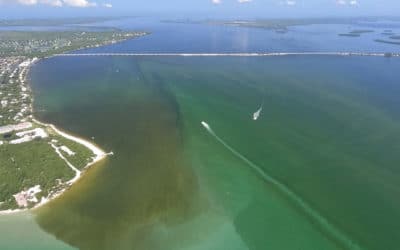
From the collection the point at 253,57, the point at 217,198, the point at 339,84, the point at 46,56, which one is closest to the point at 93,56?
the point at 46,56

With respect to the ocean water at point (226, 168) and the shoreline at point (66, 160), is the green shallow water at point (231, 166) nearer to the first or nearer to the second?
the ocean water at point (226, 168)

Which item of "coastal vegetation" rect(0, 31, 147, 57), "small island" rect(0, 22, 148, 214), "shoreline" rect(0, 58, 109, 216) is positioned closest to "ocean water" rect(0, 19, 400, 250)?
"shoreline" rect(0, 58, 109, 216)

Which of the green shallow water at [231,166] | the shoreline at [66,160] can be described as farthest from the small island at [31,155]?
the green shallow water at [231,166]

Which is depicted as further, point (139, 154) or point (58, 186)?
point (139, 154)

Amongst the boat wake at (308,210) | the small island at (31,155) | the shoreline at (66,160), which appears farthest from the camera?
the small island at (31,155)

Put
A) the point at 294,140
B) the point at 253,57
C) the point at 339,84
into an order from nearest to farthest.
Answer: the point at 294,140
the point at 339,84
the point at 253,57

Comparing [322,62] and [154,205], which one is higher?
[322,62]

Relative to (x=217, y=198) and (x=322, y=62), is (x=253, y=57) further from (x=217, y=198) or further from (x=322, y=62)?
(x=217, y=198)
